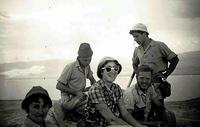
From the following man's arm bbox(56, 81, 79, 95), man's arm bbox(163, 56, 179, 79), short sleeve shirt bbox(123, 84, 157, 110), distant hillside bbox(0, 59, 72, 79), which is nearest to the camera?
short sleeve shirt bbox(123, 84, 157, 110)

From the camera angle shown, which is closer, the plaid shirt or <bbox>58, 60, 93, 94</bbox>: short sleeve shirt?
the plaid shirt

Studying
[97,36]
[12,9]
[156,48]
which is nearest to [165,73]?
[156,48]

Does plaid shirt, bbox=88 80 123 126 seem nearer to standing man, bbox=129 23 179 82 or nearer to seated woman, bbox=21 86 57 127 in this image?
seated woman, bbox=21 86 57 127

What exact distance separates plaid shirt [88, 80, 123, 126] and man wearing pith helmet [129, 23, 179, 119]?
694 mm

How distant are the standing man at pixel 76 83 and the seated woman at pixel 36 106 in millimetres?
601

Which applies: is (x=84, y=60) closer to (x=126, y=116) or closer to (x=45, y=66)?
(x=126, y=116)

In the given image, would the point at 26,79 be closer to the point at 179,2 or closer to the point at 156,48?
the point at 156,48

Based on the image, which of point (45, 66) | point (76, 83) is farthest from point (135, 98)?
point (45, 66)

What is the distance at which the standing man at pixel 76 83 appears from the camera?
282 cm

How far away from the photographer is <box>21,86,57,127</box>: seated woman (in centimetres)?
215

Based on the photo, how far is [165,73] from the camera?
10.5 ft

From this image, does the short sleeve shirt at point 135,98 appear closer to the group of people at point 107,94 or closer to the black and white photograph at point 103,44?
the group of people at point 107,94

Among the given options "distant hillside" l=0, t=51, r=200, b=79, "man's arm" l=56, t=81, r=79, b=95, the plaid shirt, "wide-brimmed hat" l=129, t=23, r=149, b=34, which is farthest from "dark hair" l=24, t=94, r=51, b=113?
"wide-brimmed hat" l=129, t=23, r=149, b=34

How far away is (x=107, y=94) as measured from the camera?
258 cm
